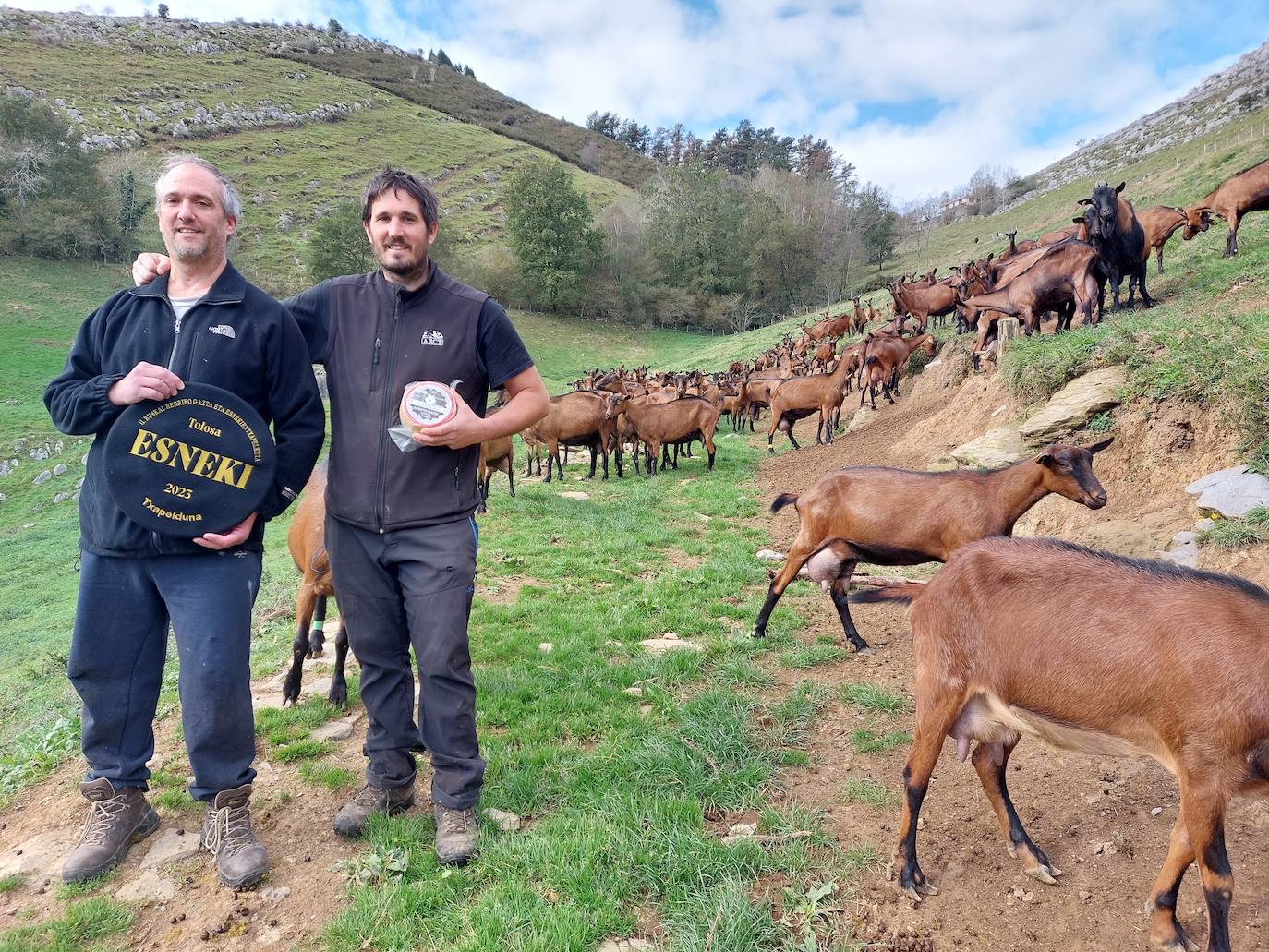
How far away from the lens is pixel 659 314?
54.7 m

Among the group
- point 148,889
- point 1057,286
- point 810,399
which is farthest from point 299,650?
point 810,399

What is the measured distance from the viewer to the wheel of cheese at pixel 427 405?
2.79 metres

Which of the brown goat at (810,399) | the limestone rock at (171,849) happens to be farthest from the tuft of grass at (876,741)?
the brown goat at (810,399)

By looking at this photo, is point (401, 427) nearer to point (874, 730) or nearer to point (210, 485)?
point (210, 485)

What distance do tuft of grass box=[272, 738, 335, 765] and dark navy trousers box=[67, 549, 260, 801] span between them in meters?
0.90

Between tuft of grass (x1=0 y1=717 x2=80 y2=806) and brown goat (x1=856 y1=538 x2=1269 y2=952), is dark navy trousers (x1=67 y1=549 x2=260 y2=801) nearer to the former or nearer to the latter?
tuft of grass (x1=0 y1=717 x2=80 y2=806)

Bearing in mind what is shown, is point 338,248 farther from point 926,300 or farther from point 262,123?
point 262,123

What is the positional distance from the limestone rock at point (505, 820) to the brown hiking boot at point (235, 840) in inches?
41.0

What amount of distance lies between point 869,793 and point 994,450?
6.57 meters

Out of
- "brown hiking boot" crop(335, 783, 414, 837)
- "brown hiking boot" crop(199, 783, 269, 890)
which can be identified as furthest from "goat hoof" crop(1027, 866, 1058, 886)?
"brown hiking boot" crop(199, 783, 269, 890)

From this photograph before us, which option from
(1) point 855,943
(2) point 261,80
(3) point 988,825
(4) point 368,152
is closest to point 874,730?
(3) point 988,825

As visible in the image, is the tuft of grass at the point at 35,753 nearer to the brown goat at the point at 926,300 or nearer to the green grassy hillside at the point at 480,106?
the brown goat at the point at 926,300

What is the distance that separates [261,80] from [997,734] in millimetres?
105204

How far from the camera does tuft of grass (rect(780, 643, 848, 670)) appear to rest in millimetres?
5176
